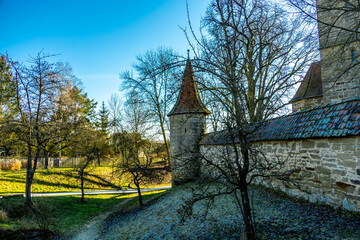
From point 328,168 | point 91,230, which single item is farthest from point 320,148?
point 91,230

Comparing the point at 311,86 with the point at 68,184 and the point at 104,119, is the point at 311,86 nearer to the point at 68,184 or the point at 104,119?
the point at 68,184

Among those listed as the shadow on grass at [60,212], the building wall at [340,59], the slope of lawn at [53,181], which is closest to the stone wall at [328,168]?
the building wall at [340,59]

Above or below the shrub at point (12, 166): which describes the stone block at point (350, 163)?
above

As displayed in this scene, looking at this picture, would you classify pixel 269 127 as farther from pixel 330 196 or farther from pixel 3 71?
pixel 3 71

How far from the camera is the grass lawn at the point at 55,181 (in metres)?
13.6

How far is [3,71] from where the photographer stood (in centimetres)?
1794

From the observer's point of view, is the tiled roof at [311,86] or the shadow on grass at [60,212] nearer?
the shadow on grass at [60,212]

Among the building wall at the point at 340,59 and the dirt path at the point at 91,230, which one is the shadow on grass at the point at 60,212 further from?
the building wall at the point at 340,59

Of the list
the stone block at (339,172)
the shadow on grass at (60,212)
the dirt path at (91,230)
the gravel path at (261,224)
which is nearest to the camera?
the gravel path at (261,224)

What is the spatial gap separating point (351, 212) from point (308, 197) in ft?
3.61

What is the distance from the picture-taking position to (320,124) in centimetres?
477

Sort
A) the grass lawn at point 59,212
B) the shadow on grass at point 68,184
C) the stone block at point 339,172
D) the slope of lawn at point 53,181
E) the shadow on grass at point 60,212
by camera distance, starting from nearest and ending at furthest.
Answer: the stone block at point 339,172 < the shadow on grass at point 60,212 < the grass lawn at point 59,212 < the slope of lawn at point 53,181 < the shadow on grass at point 68,184

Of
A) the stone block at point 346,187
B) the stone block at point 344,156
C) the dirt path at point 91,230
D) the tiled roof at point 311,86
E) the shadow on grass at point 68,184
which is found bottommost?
the dirt path at point 91,230

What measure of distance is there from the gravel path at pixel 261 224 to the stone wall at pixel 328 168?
0.29m
